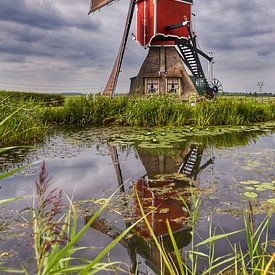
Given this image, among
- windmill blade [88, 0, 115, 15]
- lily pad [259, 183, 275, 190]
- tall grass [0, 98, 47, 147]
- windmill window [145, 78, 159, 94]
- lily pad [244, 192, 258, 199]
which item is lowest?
lily pad [244, 192, 258, 199]

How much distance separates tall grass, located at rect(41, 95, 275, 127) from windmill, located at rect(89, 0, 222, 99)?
406 centimetres

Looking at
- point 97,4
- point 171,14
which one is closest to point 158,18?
point 171,14

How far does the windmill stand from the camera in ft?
50.1

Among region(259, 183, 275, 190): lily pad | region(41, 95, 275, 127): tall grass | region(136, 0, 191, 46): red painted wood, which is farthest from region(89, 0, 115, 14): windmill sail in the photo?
region(259, 183, 275, 190): lily pad

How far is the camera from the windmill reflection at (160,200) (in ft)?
7.28

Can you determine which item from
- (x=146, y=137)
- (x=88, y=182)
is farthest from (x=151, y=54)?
(x=88, y=182)

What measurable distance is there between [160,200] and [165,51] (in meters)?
13.7

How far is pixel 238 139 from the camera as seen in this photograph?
7656 mm

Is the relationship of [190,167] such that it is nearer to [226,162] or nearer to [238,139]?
[226,162]

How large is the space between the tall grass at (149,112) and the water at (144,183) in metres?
2.60

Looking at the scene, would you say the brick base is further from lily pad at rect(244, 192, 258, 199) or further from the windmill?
lily pad at rect(244, 192, 258, 199)

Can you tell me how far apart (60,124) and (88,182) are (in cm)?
817

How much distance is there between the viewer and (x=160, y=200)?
3.25m

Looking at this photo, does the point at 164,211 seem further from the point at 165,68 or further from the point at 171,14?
the point at 171,14
